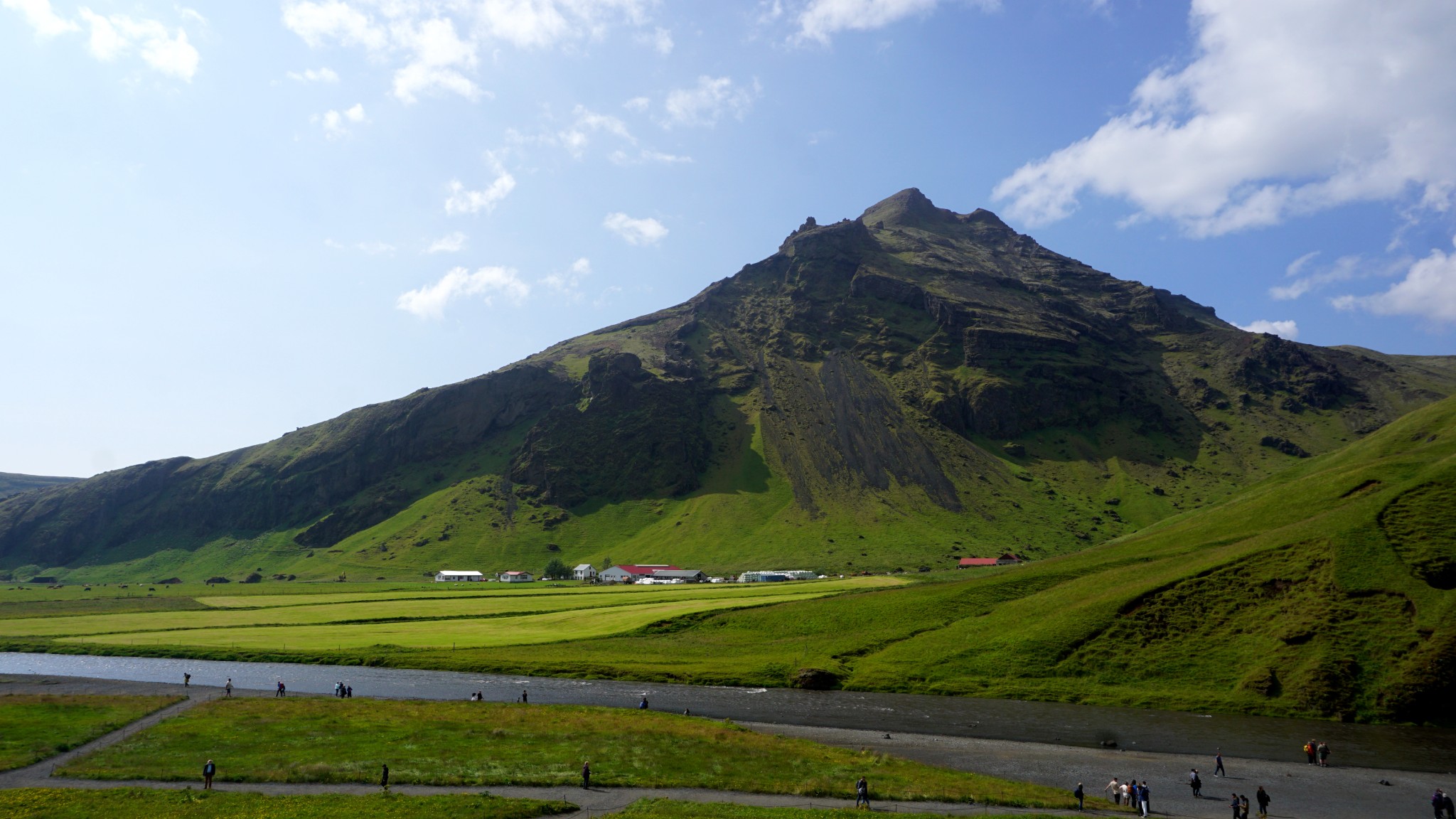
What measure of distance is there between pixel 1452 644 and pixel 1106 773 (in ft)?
136

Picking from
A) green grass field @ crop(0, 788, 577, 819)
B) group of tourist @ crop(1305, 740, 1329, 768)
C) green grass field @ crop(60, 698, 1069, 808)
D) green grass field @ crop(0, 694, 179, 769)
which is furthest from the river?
green grass field @ crop(0, 788, 577, 819)

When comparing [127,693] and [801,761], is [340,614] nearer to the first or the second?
[127,693]

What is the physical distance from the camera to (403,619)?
132 m

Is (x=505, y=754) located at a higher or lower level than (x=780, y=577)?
higher

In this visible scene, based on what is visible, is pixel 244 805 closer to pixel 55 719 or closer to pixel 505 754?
pixel 505 754

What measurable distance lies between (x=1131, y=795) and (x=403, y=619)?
11693cm

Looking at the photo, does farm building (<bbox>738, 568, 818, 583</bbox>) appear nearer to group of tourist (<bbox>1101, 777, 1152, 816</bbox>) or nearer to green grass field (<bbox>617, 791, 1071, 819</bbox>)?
group of tourist (<bbox>1101, 777, 1152, 816</bbox>)

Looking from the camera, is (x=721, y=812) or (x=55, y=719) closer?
(x=721, y=812)

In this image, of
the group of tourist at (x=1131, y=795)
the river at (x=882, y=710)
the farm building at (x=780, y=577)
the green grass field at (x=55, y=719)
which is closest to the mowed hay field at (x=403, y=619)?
the river at (x=882, y=710)

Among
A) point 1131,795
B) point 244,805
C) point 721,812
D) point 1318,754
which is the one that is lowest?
point 1318,754

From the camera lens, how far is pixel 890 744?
65750 mm

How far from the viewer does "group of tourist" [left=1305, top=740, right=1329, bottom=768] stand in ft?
194

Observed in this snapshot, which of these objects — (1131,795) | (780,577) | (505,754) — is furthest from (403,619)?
(1131,795)

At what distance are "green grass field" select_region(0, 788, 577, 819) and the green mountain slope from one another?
174 ft
